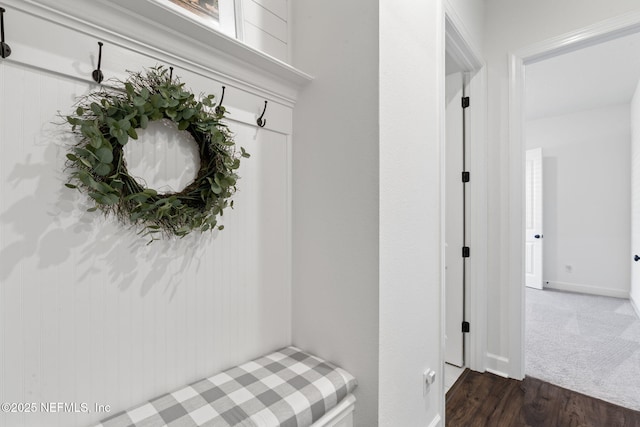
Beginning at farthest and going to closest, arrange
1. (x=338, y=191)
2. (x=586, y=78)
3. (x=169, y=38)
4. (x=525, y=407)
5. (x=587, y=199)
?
(x=587, y=199) < (x=586, y=78) < (x=525, y=407) < (x=338, y=191) < (x=169, y=38)

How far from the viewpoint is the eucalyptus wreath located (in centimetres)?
82

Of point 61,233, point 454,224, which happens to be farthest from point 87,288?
point 454,224

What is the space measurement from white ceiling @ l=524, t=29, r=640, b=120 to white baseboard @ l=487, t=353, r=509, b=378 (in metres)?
2.60

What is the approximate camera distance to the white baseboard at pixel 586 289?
14.5ft

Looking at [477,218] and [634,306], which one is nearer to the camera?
[477,218]

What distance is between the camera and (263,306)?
1321 mm

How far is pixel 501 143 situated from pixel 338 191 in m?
1.70

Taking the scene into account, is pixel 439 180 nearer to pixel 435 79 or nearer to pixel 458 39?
pixel 435 79

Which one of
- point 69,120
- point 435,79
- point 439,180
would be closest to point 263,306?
point 69,120

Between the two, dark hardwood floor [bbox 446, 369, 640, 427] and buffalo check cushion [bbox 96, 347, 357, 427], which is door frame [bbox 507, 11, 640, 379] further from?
buffalo check cushion [bbox 96, 347, 357, 427]

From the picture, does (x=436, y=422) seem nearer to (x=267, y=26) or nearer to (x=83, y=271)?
(x=83, y=271)

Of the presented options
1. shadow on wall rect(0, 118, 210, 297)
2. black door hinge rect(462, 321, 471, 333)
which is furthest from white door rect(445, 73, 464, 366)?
shadow on wall rect(0, 118, 210, 297)

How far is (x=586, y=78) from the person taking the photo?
3688mm

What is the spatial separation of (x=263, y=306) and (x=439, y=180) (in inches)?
42.8
